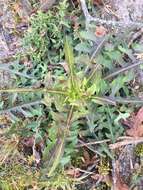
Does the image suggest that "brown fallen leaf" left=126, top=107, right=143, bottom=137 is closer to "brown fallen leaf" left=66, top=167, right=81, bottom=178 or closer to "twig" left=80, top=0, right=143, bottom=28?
"brown fallen leaf" left=66, top=167, right=81, bottom=178

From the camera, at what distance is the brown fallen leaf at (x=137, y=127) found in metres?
2.69

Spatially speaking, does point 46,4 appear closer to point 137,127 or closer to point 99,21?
point 99,21

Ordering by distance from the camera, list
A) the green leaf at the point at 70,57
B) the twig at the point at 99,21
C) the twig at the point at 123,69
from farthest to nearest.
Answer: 1. the twig at the point at 99,21
2. the twig at the point at 123,69
3. the green leaf at the point at 70,57

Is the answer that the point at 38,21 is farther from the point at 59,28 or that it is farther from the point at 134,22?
the point at 134,22

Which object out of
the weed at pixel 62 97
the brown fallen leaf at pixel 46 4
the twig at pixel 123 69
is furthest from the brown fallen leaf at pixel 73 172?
the brown fallen leaf at pixel 46 4

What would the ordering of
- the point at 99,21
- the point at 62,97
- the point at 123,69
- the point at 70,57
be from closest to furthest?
the point at 70,57, the point at 62,97, the point at 123,69, the point at 99,21

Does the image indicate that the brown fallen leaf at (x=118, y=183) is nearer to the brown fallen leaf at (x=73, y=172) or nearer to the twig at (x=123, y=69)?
the brown fallen leaf at (x=73, y=172)

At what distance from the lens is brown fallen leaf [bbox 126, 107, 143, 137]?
8.82 feet

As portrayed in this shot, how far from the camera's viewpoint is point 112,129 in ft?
8.79

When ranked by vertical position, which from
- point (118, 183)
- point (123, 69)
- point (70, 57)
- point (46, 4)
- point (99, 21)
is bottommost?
point (118, 183)

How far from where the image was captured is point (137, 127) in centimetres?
270

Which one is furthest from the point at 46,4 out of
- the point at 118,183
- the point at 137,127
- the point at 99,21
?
the point at 118,183

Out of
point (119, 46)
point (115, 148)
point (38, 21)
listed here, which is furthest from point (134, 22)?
point (115, 148)

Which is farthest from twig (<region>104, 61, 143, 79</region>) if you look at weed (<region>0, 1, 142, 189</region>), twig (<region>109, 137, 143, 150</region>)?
twig (<region>109, 137, 143, 150</region>)
